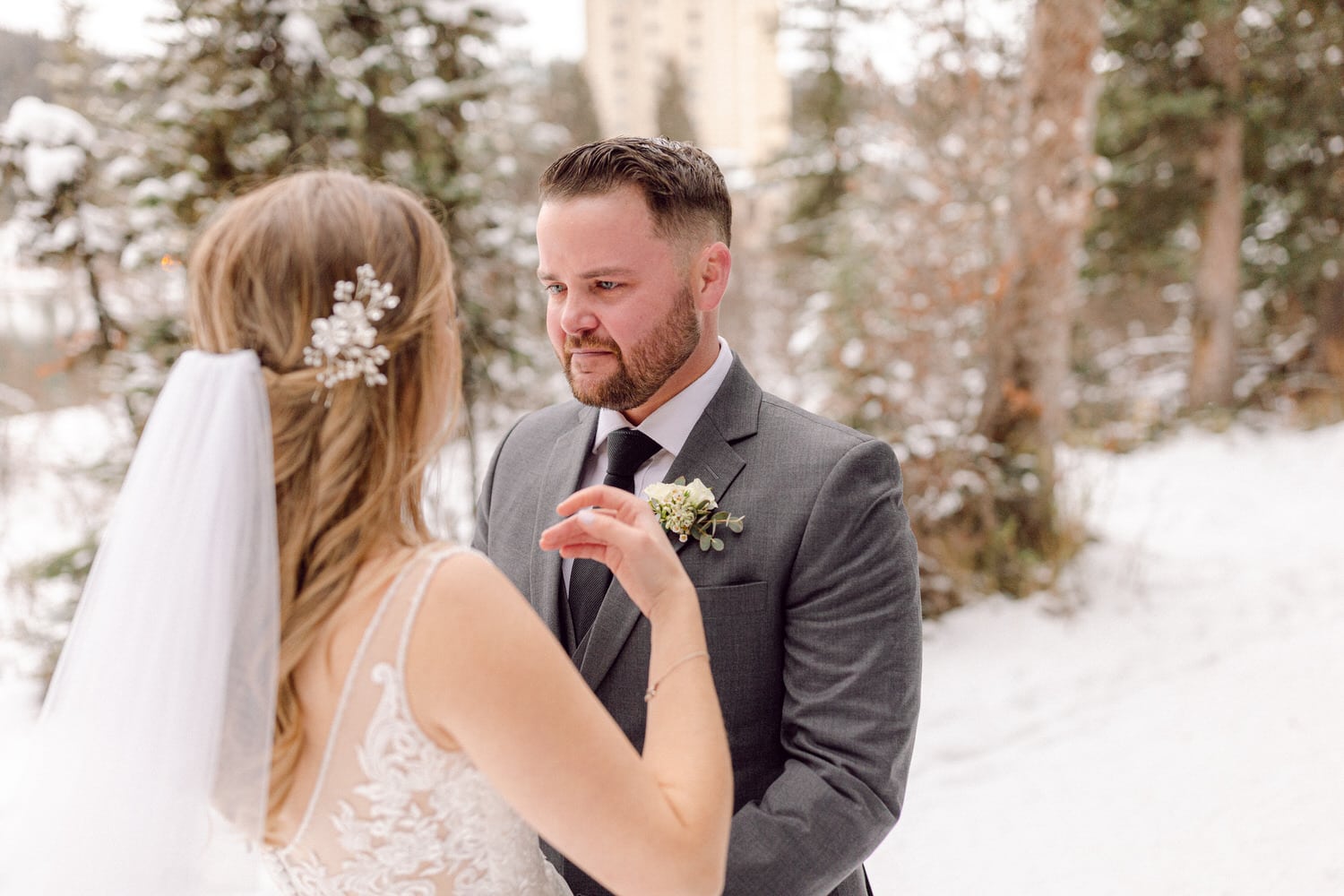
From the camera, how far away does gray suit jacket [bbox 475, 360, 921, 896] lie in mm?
1625

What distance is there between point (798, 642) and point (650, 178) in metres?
0.93

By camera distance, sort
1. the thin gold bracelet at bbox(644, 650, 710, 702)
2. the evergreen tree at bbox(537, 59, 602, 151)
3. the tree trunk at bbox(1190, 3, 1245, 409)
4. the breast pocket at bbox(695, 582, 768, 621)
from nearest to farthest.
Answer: the thin gold bracelet at bbox(644, 650, 710, 702) → the breast pocket at bbox(695, 582, 768, 621) → the tree trunk at bbox(1190, 3, 1245, 409) → the evergreen tree at bbox(537, 59, 602, 151)

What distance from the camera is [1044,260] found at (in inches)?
248

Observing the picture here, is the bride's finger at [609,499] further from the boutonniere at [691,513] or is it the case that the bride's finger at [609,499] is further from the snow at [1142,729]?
the snow at [1142,729]

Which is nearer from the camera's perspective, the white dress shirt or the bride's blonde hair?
the bride's blonde hair

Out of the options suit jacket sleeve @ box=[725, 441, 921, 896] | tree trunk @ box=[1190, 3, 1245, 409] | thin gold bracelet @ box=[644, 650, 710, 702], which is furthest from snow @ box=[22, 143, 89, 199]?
tree trunk @ box=[1190, 3, 1245, 409]

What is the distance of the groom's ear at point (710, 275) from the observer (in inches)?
79.0

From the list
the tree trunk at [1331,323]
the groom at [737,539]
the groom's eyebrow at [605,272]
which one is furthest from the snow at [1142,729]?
the tree trunk at [1331,323]

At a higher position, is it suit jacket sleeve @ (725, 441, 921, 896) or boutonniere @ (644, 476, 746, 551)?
boutonniere @ (644, 476, 746, 551)

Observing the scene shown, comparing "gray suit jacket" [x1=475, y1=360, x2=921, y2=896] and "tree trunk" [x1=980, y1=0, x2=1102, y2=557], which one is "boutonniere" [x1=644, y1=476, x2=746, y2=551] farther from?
A: "tree trunk" [x1=980, y1=0, x2=1102, y2=557]

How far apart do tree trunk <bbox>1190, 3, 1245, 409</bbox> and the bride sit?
41.1ft

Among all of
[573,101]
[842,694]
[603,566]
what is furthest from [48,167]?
[573,101]

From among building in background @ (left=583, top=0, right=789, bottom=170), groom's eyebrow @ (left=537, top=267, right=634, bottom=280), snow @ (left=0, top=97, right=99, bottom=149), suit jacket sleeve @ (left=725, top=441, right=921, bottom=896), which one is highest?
building in background @ (left=583, top=0, right=789, bottom=170)

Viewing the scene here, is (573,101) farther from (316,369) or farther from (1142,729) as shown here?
(316,369)
